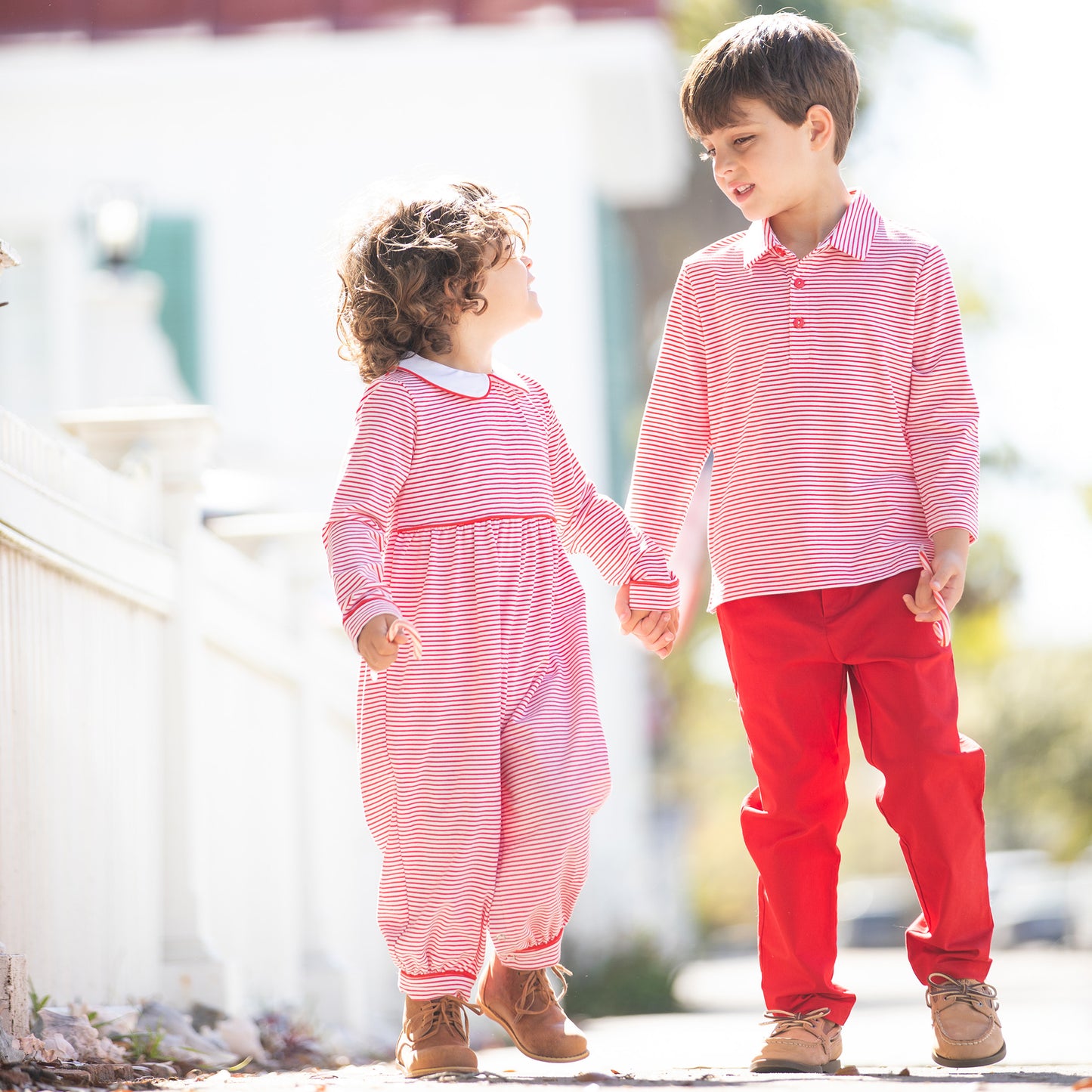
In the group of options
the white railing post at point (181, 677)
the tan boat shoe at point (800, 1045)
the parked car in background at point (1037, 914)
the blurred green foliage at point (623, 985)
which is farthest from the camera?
the parked car in background at point (1037, 914)

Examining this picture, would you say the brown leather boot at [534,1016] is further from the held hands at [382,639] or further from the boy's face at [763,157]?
the boy's face at [763,157]

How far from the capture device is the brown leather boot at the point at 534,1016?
2.93m

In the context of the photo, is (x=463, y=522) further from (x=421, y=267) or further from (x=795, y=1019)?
(x=795, y=1019)

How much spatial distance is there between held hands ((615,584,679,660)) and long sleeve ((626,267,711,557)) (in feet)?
0.67

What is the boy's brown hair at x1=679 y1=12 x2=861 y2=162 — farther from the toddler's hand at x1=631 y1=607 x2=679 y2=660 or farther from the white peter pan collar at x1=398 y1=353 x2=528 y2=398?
the toddler's hand at x1=631 y1=607 x2=679 y2=660

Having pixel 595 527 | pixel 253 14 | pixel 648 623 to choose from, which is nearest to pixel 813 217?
pixel 595 527

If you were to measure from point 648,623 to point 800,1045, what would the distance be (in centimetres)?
81

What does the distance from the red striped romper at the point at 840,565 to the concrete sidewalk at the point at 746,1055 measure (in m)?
0.28

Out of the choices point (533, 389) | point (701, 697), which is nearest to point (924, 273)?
point (533, 389)

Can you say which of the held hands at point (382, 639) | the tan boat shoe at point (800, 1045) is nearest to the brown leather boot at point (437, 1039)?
the tan boat shoe at point (800, 1045)

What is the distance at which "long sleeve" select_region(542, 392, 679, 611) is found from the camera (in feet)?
10.4

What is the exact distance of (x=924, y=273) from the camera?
124 inches

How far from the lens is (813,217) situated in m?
3.22

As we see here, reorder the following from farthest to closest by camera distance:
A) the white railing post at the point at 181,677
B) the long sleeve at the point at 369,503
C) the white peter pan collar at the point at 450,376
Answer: the white railing post at the point at 181,677, the white peter pan collar at the point at 450,376, the long sleeve at the point at 369,503
